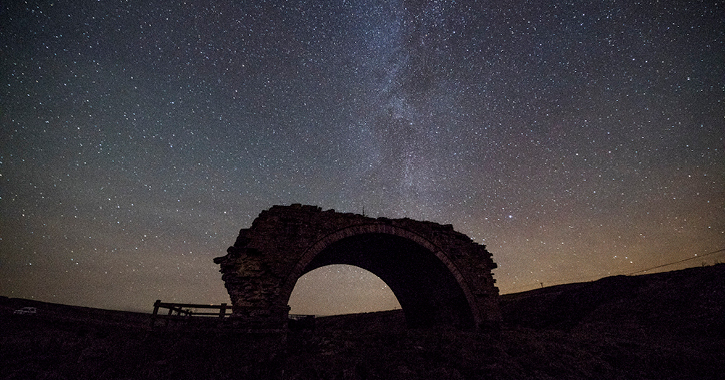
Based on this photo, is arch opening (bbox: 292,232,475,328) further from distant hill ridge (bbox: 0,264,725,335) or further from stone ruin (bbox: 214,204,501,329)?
distant hill ridge (bbox: 0,264,725,335)

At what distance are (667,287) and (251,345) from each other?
19.5m

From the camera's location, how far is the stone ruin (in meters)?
11.2

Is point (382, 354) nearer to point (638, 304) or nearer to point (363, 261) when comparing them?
point (363, 261)

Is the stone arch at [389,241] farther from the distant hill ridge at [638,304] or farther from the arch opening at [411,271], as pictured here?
the distant hill ridge at [638,304]

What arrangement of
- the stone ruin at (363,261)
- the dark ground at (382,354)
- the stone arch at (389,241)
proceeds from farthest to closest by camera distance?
the stone arch at (389,241) < the stone ruin at (363,261) < the dark ground at (382,354)

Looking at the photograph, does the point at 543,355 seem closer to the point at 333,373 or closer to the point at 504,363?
the point at 504,363

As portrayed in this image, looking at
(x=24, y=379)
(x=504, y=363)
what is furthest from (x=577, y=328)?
(x=24, y=379)

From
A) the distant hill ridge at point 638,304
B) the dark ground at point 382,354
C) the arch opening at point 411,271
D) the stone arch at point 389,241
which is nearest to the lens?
the dark ground at point 382,354

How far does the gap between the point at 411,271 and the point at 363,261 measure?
8.36 ft

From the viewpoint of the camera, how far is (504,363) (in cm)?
833

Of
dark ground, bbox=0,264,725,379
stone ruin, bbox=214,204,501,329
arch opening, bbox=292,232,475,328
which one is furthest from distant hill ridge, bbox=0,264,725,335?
stone ruin, bbox=214,204,501,329

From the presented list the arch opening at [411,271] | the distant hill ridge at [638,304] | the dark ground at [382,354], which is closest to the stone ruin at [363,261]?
the arch opening at [411,271]

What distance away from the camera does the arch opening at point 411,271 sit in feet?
45.6

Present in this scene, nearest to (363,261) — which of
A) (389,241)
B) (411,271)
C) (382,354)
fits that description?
(411,271)
